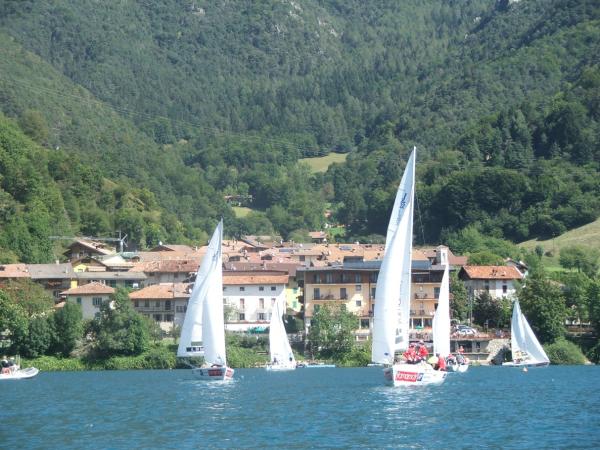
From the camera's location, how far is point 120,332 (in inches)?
3730

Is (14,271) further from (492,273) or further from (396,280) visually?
(396,280)

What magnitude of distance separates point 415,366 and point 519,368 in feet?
92.2

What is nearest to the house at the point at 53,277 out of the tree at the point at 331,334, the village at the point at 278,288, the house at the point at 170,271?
the village at the point at 278,288

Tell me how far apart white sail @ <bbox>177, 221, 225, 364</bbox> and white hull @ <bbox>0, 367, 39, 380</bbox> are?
13.0m

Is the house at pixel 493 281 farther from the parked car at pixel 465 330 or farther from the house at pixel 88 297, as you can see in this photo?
the house at pixel 88 297

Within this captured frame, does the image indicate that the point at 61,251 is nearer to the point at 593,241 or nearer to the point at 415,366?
the point at 593,241

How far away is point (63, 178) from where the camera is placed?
172m

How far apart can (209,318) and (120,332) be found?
20.0 m

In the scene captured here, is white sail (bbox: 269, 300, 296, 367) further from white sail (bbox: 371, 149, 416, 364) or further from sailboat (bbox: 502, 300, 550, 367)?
white sail (bbox: 371, 149, 416, 364)

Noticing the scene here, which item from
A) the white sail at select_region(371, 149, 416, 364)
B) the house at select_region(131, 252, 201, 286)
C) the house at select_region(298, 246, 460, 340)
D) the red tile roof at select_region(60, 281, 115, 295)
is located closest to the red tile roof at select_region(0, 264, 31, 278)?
the red tile roof at select_region(60, 281, 115, 295)

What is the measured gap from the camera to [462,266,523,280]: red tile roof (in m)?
117

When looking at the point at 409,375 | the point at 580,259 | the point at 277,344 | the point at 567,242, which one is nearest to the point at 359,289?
the point at 277,344

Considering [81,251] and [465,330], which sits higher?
[81,251]

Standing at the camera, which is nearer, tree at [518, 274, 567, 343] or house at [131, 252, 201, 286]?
tree at [518, 274, 567, 343]
